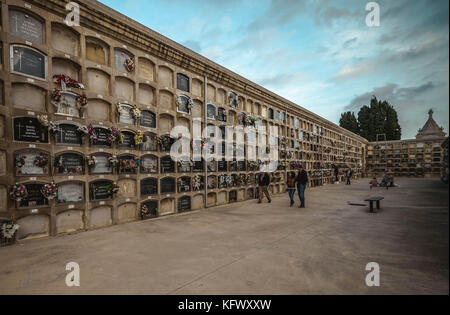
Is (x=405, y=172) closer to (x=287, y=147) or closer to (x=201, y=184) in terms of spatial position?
(x=287, y=147)

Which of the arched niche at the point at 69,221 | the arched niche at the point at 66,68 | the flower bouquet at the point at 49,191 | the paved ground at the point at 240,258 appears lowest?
the paved ground at the point at 240,258

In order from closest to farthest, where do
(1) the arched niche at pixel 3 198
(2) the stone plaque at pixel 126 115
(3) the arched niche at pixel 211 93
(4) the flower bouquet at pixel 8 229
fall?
(4) the flower bouquet at pixel 8 229, (1) the arched niche at pixel 3 198, (2) the stone plaque at pixel 126 115, (3) the arched niche at pixel 211 93

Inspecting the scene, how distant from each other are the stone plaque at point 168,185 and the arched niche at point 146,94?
2.30 meters

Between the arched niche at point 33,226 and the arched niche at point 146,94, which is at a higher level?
the arched niche at point 146,94

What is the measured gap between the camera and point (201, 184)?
7.98 metres

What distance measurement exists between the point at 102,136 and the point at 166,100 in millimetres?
2276

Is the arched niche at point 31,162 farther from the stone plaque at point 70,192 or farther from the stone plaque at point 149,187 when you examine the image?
the stone plaque at point 149,187

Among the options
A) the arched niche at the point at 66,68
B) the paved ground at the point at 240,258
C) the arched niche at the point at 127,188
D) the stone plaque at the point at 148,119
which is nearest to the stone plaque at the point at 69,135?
the arched niche at the point at 66,68

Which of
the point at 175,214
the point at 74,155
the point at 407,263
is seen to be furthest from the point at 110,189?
the point at 407,263

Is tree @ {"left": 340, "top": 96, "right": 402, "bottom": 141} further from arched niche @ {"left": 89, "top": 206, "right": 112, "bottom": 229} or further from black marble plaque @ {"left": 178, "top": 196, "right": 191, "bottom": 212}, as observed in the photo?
arched niche @ {"left": 89, "top": 206, "right": 112, "bottom": 229}

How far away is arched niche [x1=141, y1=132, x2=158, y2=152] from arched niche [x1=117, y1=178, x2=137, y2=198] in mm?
984

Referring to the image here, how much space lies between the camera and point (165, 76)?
711cm

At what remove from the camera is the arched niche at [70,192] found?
4.85 m
